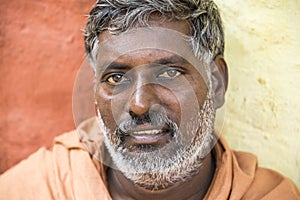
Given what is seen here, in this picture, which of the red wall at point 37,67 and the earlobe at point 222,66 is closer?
the earlobe at point 222,66

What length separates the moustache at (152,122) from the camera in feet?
7.06

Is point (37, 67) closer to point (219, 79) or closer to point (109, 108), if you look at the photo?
point (109, 108)

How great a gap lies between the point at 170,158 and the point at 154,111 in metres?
0.23

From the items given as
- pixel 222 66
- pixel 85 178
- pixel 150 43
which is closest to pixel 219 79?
pixel 222 66

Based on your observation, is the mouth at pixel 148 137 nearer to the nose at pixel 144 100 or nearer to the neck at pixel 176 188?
the nose at pixel 144 100

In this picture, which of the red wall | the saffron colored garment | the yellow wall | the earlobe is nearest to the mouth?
the saffron colored garment

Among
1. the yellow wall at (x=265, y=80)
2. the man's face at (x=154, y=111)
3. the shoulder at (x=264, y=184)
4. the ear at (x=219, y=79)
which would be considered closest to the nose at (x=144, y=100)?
the man's face at (x=154, y=111)

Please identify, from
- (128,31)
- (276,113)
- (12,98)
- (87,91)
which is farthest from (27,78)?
(276,113)

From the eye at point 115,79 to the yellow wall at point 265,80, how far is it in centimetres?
74

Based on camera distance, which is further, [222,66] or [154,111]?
[222,66]

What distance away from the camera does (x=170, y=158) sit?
2.27 m

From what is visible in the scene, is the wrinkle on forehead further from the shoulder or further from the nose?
the shoulder

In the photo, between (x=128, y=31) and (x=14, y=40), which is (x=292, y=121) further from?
(x=14, y=40)

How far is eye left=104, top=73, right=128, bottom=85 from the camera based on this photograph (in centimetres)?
229
